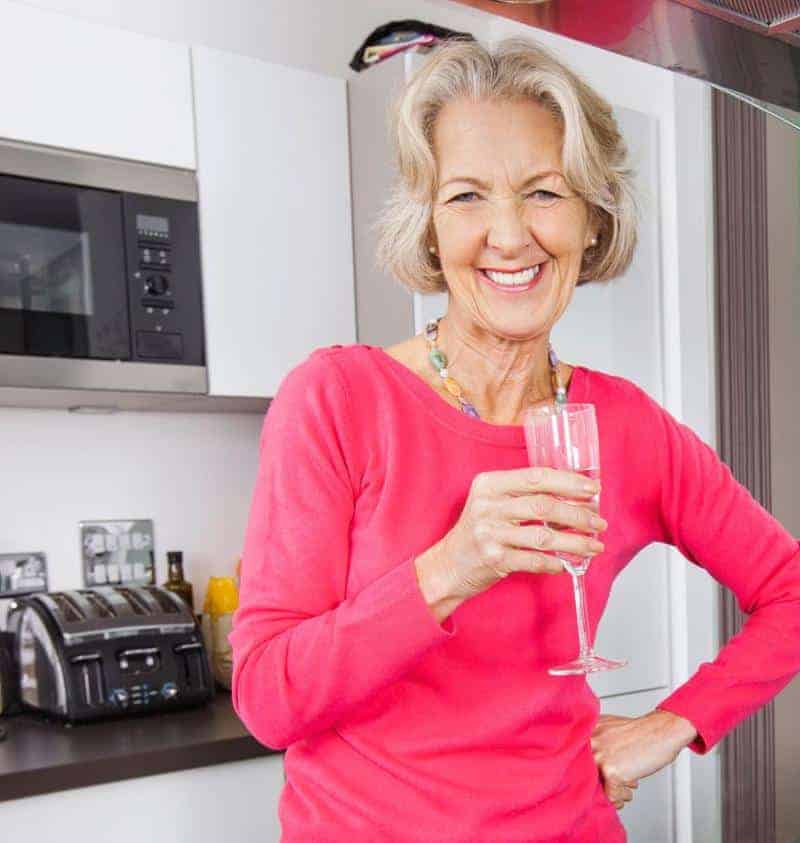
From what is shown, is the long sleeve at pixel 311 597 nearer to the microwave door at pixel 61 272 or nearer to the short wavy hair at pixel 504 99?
the short wavy hair at pixel 504 99

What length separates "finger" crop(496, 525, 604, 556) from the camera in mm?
845

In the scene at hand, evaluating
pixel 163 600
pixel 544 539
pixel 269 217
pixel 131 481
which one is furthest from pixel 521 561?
pixel 131 481

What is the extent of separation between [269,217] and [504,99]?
112cm

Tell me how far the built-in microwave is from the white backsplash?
11.9 inches

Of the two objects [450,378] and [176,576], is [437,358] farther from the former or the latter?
[176,576]

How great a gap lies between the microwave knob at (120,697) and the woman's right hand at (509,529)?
3.73ft

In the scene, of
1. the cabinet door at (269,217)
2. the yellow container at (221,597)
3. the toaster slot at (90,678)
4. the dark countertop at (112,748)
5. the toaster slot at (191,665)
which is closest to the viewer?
the dark countertop at (112,748)

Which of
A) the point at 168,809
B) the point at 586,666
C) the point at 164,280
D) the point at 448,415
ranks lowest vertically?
the point at 168,809

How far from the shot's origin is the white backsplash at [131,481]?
2125 mm

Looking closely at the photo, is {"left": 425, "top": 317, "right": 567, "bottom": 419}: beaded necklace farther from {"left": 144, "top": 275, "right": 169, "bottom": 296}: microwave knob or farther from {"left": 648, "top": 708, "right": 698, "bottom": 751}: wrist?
{"left": 144, "top": 275, "right": 169, "bottom": 296}: microwave knob

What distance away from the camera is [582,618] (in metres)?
0.97

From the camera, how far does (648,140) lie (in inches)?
87.1

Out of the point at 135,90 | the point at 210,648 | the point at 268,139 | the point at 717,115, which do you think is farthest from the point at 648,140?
the point at 210,648

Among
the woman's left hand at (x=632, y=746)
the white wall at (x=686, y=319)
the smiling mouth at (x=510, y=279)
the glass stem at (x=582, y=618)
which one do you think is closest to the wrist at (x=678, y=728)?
the woman's left hand at (x=632, y=746)
